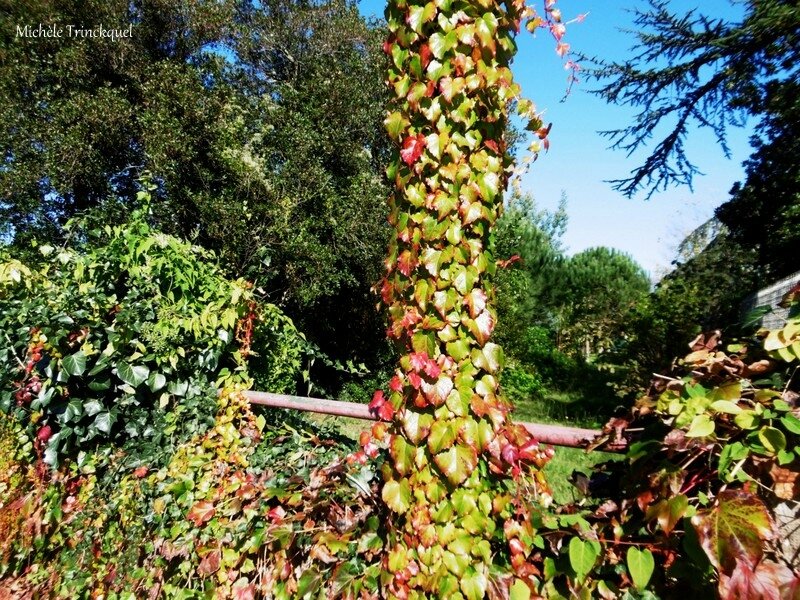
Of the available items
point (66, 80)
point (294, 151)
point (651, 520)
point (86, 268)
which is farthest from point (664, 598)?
point (66, 80)

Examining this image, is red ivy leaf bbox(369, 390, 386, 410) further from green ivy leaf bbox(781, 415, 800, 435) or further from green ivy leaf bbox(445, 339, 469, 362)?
green ivy leaf bbox(781, 415, 800, 435)

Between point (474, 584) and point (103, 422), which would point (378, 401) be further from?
point (103, 422)

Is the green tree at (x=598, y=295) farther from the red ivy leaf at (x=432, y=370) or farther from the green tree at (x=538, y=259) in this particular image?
the red ivy leaf at (x=432, y=370)

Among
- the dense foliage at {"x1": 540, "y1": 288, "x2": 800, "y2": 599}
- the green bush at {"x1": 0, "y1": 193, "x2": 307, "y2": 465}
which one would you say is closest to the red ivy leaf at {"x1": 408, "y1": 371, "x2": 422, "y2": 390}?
the dense foliage at {"x1": 540, "y1": 288, "x2": 800, "y2": 599}

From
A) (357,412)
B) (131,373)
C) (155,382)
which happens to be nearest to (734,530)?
(357,412)

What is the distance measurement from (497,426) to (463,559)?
40cm

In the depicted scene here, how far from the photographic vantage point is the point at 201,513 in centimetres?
211

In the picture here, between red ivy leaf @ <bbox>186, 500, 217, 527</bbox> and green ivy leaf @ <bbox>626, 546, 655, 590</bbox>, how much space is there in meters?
1.67

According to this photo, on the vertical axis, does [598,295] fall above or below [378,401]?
above

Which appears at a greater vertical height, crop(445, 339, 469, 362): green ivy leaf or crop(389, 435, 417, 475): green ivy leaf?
crop(445, 339, 469, 362): green ivy leaf

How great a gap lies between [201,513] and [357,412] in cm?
80

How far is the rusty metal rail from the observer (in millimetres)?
1562

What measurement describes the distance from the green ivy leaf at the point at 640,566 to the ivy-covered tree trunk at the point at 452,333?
0.94ft

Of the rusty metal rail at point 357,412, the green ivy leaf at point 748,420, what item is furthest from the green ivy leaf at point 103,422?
the green ivy leaf at point 748,420
